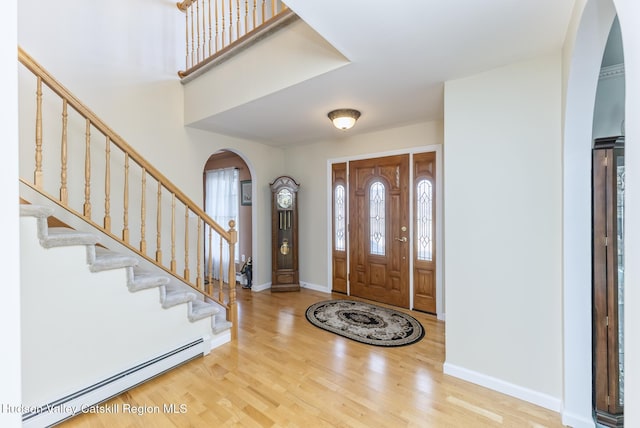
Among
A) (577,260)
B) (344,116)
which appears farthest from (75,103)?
(577,260)

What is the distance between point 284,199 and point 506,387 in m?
3.47

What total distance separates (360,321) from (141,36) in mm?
4149

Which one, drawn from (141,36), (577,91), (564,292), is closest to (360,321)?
(564,292)

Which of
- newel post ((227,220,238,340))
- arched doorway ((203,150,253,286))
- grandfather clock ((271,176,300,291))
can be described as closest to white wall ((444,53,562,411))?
newel post ((227,220,238,340))

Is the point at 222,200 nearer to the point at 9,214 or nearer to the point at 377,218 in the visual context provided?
the point at 377,218

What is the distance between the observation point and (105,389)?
199 cm

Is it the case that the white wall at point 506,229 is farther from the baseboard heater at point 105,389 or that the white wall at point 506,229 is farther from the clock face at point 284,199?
the clock face at point 284,199

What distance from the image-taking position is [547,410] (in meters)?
1.89

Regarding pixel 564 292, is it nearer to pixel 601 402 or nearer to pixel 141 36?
pixel 601 402

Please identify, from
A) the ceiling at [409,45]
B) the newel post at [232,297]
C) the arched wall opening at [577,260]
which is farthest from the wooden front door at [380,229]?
the arched wall opening at [577,260]

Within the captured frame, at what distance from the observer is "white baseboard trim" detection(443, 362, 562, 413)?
190 cm

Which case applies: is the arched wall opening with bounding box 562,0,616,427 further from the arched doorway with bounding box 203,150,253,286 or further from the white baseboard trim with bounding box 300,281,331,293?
the arched doorway with bounding box 203,150,253,286

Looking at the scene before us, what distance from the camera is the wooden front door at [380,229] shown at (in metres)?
3.74

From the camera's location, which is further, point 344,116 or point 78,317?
point 344,116
